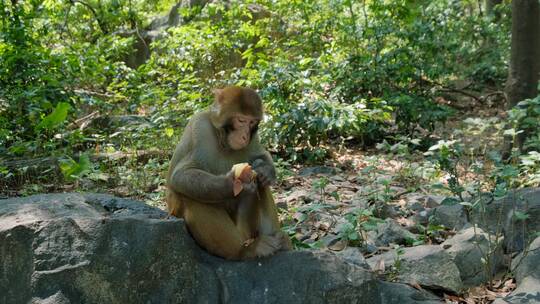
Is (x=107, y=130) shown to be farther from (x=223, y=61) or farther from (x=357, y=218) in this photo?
(x=357, y=218)

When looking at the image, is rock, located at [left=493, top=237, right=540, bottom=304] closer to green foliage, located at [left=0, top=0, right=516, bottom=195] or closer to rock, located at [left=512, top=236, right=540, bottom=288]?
rock, located at [left=512, top=236, right=540, bottom=288]

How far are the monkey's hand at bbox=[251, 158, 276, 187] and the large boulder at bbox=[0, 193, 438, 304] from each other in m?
0.48

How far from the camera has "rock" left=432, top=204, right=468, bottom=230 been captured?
5738 mm

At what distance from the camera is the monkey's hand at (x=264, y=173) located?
3.86 metres

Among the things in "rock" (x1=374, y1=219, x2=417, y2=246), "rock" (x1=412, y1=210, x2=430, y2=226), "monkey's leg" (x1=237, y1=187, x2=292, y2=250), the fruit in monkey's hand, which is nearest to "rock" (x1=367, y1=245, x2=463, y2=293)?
"rock" (x1=374, y1=219, x2=417, y2=246)

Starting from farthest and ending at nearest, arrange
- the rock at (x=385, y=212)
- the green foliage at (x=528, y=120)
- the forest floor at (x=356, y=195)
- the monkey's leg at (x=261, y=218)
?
1. the rock at (x=385, y=212)
2. the green foliage at (x=528, y=120)
3. the forest floor at (x=356, y=195)
4. the monkey's leg at (x=261, y=218)

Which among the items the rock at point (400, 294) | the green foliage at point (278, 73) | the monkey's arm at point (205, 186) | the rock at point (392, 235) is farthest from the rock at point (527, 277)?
the green foliage at point (278, 73)

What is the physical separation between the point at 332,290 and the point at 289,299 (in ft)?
0.85

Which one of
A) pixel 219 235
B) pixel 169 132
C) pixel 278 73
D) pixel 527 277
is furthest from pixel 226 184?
pixel 278 73

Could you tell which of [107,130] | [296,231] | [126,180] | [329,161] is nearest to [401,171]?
[329,161]

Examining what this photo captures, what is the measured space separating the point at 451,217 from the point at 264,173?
270 centimetres

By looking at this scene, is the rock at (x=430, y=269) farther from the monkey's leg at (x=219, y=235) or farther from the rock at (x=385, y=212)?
the rock at (x=385, y=212)

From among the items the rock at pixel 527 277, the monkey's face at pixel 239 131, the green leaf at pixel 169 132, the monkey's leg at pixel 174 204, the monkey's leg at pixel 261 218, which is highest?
the monkey's face at pixel 239 131

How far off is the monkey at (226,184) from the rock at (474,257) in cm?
159
